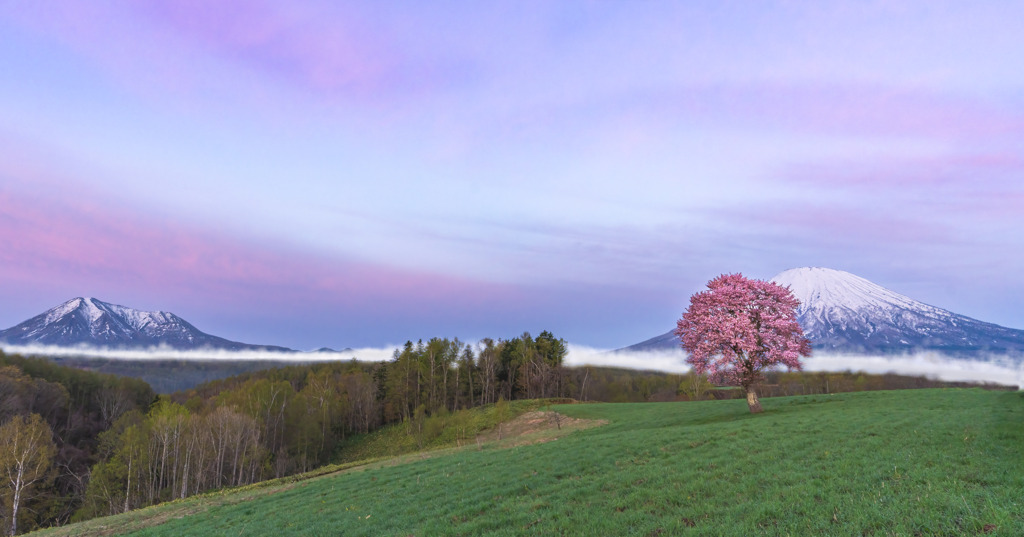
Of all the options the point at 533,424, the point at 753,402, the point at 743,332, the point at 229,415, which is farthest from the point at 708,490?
the point at 229,415

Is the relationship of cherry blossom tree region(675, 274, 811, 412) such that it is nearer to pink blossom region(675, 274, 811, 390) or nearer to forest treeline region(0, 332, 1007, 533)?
pink blossom region(675, 274, 811, 390)

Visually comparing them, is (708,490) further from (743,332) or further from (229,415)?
(229,415)

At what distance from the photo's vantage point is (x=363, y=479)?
26422 millimetres

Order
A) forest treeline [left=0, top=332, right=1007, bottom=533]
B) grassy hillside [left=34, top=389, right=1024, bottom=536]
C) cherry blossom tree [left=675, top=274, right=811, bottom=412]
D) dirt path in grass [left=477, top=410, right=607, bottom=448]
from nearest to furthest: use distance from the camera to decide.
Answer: grassy hillside [left=34, top=389, right=1024, bottom=536] → cherry blossom tree [left=675, top=274, right=811, bottom=412] → dirt path in grass [left=477, top=410, right=607, bottom=448] → forest treeline [left=0, top=332, right=1007, bottom=533]

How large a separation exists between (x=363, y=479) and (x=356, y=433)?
85.9m

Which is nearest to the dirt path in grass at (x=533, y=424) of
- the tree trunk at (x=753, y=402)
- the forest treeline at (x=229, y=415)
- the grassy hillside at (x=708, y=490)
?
the forest treeline at (x=229, y=415)

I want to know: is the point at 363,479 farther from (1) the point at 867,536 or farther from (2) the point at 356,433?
(2) the point at 356,433

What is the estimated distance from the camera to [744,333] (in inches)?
1393

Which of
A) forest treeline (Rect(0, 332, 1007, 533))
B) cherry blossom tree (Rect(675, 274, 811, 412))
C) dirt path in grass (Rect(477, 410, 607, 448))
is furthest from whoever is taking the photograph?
forest treeline (Rect(0, 332, 1007, 533))

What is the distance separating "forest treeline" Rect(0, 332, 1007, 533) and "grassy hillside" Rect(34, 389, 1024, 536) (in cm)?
4765

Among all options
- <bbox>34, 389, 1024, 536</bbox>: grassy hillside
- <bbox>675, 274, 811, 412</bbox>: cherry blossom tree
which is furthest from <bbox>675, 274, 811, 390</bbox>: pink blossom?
<bbox>34, 389, 1024, 536</bbox>: grassy hillside

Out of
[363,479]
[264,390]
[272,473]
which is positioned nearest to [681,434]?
[363,479]

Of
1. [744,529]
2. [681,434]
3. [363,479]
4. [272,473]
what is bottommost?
[272,473]

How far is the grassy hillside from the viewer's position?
9664mm
